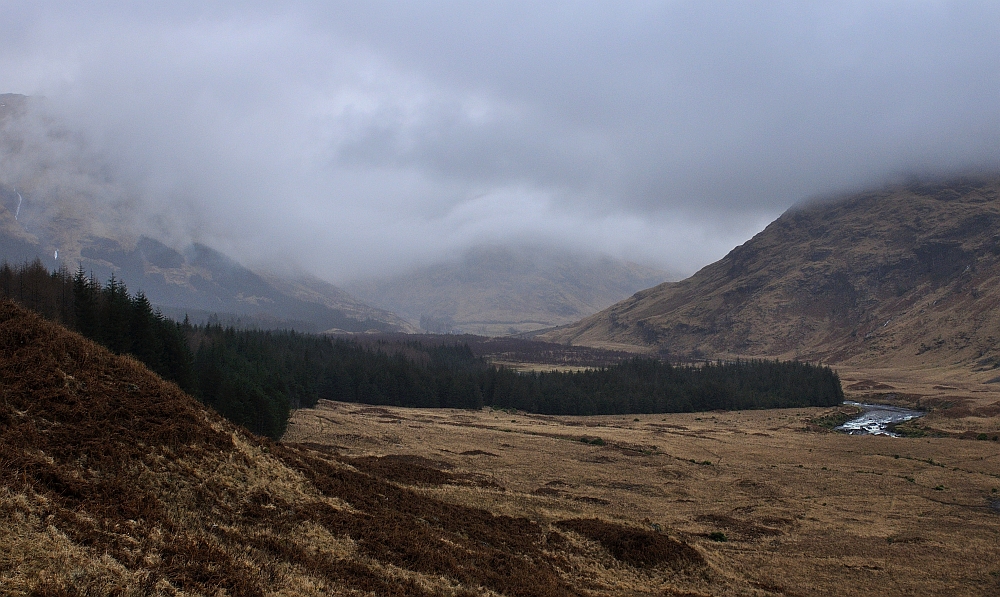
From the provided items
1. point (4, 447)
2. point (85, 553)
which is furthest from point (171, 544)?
point (4, 447)

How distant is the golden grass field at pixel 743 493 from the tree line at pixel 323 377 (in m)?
12.4

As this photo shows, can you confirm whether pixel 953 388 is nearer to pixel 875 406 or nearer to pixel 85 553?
pixel 875 406

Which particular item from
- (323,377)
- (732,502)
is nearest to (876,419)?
(732,502)

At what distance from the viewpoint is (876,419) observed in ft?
398

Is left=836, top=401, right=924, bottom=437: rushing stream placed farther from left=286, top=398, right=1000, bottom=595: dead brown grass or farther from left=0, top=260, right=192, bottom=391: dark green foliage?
left=0, top=260, right=192, bottom=391: dark green foliage

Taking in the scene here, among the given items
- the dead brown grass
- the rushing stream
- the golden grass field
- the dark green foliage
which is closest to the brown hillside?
the dead brown grass

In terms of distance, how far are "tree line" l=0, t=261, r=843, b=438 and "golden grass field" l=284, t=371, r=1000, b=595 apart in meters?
12.4

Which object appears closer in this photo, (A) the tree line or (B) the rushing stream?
(A) the tree line

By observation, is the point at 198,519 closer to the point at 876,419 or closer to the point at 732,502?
the point at 732,502

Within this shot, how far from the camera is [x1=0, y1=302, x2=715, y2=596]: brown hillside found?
1308cm

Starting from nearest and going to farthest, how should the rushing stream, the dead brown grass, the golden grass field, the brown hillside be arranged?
the brown hillside → the dead brown grass → the golden grass field → the rushing stream

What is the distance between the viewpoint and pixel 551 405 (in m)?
143

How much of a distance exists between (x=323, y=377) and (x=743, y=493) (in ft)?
352

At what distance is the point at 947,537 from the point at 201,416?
151 ft
